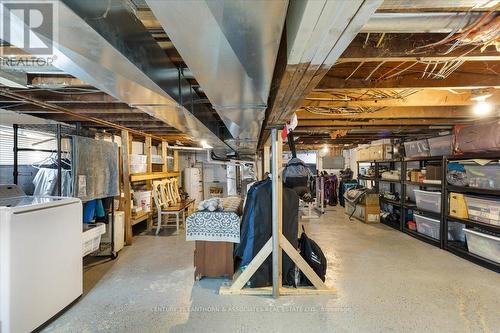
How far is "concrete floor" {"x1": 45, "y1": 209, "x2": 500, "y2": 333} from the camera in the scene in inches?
81.0

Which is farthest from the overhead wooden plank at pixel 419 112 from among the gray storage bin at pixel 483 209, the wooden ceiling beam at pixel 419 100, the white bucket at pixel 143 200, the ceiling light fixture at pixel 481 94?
the white bucket at pixel 143 200

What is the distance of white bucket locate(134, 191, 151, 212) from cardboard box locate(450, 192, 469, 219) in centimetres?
538

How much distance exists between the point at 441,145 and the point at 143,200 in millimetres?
5512

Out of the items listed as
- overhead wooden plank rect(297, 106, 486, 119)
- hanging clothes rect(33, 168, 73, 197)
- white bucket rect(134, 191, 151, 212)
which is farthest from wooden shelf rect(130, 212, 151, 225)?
overhead wooden plank rect(297, 106, 486, 119)

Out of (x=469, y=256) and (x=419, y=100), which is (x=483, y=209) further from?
(x=419, y=100)

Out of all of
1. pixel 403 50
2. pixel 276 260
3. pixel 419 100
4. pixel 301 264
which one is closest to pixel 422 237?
pixel 419 100

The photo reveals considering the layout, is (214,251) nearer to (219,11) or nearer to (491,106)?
(219,11)

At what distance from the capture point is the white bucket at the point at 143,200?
485 centimetres

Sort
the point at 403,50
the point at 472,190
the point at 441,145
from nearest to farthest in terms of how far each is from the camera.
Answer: the point at 403,50
the point at 472,190
the point at 441,145

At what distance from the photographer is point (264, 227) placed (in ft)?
8.67

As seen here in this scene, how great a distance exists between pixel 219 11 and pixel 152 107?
128 centimetres

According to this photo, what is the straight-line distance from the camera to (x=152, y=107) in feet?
6.08

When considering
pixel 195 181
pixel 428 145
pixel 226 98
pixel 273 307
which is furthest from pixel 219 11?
pixel 195 181

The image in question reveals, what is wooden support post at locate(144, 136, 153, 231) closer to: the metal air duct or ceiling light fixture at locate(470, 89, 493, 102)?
the metal air duct
